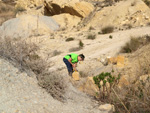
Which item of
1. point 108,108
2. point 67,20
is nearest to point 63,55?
point 108,108

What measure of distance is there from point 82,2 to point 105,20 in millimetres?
4334

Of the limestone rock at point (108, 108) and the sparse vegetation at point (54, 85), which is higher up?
the sparse vegetation at point (54, 85)

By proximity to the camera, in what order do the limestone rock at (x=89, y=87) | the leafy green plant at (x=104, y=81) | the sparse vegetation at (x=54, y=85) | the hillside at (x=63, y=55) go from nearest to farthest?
the hillside at (x=63, y=55)
the sparse vegetation at (x=54, y=85)
the leafy green plant at (x=104, y=81)
the limestone rock at (x=89, y=87)

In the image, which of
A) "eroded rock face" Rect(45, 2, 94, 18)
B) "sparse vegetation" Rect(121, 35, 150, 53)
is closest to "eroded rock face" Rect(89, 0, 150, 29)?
"eroded rock face" Rect(45, 2, 94, 18)

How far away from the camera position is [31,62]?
3.41 meters

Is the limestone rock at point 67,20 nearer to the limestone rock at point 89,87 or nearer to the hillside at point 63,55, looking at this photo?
the hillside at point 63,55

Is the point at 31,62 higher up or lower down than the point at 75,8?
lower down

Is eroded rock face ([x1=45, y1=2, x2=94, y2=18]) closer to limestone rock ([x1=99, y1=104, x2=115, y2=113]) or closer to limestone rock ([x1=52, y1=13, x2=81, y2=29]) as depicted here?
limestone rock ([x1=52, y1=13, x2=81, y2=29])

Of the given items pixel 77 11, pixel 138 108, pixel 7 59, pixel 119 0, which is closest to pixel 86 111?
pixel 138 108

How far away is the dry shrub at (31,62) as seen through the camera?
3.18m

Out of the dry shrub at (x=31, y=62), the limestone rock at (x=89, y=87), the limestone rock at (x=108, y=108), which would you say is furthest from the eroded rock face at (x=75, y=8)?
the limestone rock at (x=108, y=108)

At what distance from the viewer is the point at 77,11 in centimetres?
1912

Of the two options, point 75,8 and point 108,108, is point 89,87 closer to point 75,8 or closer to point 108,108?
point 108,108

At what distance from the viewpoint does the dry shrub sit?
3.18 meters
